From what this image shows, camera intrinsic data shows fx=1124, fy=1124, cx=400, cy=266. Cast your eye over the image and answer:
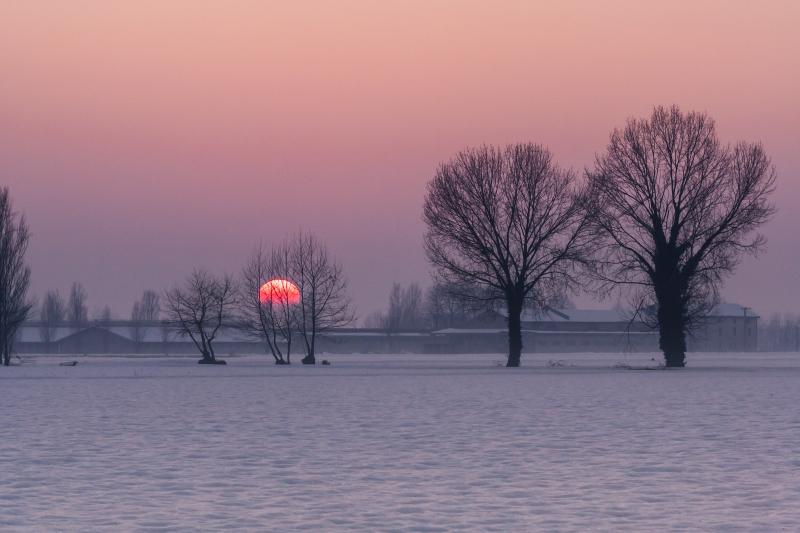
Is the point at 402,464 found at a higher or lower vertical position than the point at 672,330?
lower

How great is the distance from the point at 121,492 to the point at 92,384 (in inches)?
1203

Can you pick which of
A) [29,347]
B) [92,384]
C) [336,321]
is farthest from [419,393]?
[29,347]

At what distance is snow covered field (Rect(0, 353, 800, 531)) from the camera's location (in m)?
11.8

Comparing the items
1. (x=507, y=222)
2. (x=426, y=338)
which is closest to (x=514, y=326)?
(x=507, y=222)

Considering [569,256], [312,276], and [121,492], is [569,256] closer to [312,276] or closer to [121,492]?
[312,276]

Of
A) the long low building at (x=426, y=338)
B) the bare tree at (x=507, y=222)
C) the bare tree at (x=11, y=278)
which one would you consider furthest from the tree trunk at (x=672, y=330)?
the long low building at (x=426, y=338)

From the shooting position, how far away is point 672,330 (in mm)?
60156

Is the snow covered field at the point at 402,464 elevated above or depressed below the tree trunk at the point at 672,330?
below

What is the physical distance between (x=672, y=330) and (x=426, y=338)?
371ft

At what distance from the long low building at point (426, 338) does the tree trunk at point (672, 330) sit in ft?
313

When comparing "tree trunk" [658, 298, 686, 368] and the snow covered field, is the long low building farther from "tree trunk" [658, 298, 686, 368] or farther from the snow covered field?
the snow covered field

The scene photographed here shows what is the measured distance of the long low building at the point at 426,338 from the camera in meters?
164

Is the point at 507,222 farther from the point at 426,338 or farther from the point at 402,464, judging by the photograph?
the point at 426,338

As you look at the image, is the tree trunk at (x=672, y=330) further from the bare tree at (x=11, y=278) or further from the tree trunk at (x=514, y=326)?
the bare tree at (x=11, y=278)
